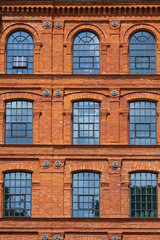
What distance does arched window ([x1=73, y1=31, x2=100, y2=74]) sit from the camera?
42.7 meters

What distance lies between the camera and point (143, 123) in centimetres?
4178

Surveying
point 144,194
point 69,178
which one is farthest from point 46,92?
point 144,194

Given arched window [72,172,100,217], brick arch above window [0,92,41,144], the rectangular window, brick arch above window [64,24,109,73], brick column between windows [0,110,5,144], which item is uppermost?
brick arch above window [64,24,109,73]

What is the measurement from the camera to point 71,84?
42094 millimetres

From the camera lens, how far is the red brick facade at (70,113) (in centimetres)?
4025

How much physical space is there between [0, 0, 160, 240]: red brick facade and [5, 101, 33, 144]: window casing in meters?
0.36

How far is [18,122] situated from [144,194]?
8036mm

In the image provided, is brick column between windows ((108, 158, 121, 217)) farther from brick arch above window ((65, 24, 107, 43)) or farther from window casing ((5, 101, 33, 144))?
brick arch above window ((65, 24, 107, 43))

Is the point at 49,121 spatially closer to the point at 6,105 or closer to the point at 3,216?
the point at 6,105

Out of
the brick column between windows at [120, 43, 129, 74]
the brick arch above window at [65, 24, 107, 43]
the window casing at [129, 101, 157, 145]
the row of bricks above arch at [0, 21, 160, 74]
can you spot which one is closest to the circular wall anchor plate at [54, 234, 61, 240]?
the window casing at [129, 101, 157, 145]

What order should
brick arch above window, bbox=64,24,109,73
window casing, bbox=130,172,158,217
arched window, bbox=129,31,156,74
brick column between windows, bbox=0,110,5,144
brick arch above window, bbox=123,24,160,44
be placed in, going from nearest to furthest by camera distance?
window casing, bbox=130,172,158,217, brick column between windows, bbox=0,110,5,144, brick arch above window, bbox=64,24,109,73, arched window, bbox=129,31,156,74, brick arch above window, bbox=123,24,160,44

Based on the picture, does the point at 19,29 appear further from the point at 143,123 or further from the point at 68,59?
the point at 143,123

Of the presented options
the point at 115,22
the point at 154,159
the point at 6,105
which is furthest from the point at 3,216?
the point at 115,22

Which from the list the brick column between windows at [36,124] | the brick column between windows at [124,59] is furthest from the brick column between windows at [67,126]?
the brick column between windows at [124,59]
